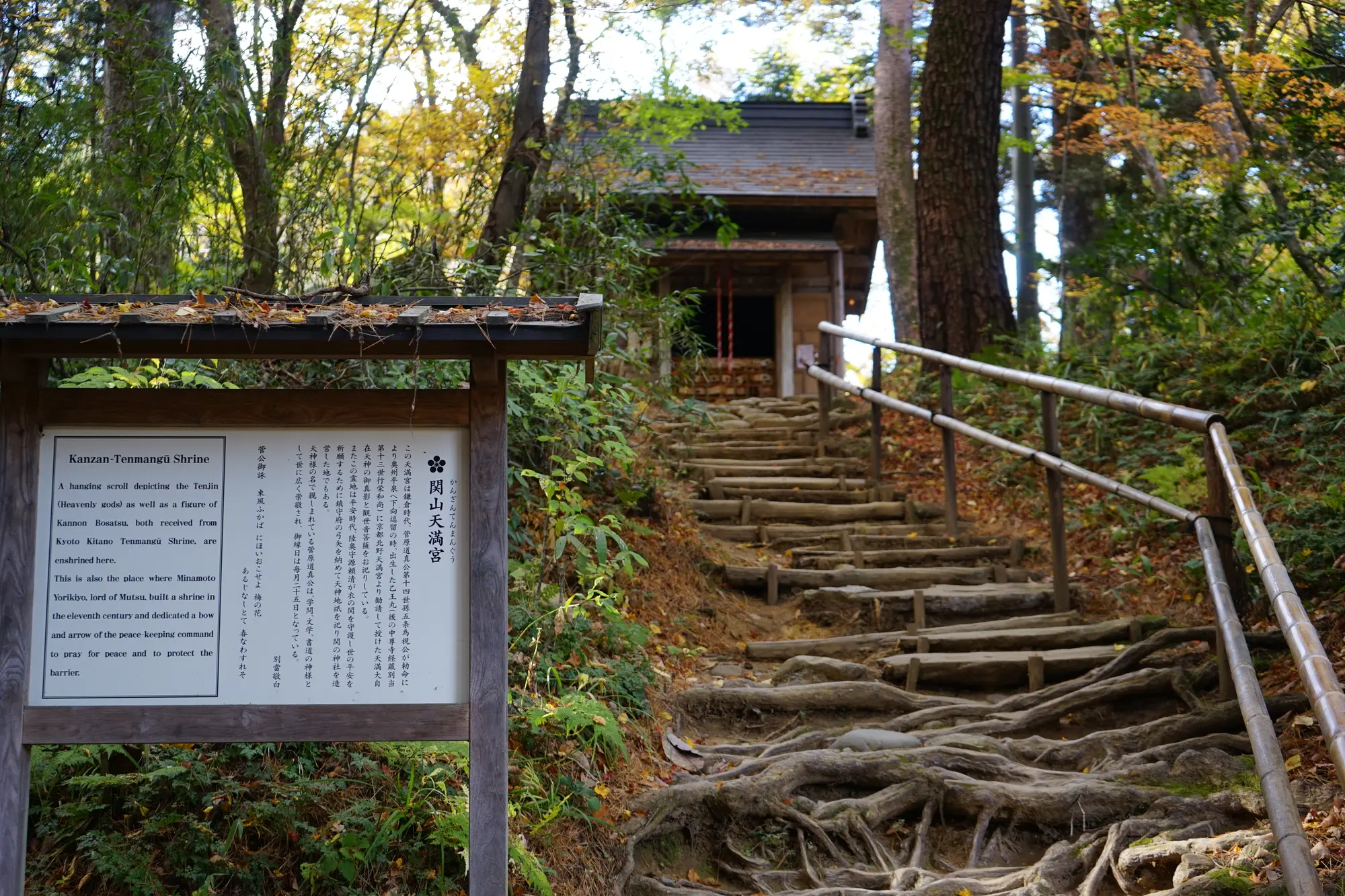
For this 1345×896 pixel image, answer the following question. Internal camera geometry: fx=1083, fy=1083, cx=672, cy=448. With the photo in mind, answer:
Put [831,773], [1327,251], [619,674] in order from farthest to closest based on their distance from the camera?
[1327,251], [619,674], [831,773]

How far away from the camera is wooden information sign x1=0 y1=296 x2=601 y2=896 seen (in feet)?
9.94

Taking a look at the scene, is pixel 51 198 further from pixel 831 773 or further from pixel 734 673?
pixel 831 773

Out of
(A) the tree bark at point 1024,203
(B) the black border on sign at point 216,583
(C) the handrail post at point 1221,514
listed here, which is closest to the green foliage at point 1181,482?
(C) the handrail post at point 1221,514

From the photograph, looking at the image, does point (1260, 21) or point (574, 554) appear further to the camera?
point (1260, 21)

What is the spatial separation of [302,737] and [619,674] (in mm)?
2051

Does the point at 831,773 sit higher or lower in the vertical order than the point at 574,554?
lower

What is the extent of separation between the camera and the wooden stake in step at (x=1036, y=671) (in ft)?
17.2

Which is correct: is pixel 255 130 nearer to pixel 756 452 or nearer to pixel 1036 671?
pixel 756 452

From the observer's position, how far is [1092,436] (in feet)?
26.7

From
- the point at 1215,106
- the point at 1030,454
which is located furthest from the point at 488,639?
the point at 1215,106

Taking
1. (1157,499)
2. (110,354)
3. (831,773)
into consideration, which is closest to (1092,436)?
(1157,499)

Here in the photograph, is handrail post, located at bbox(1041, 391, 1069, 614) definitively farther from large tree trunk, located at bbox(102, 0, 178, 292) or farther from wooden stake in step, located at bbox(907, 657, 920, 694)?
large tree trunk, located at bbox(102, 0, 178, 292)

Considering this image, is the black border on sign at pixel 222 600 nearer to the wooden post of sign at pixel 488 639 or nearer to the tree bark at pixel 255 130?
the wooden post of sign at pixel 488 639

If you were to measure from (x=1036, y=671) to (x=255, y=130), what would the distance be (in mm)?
5133
